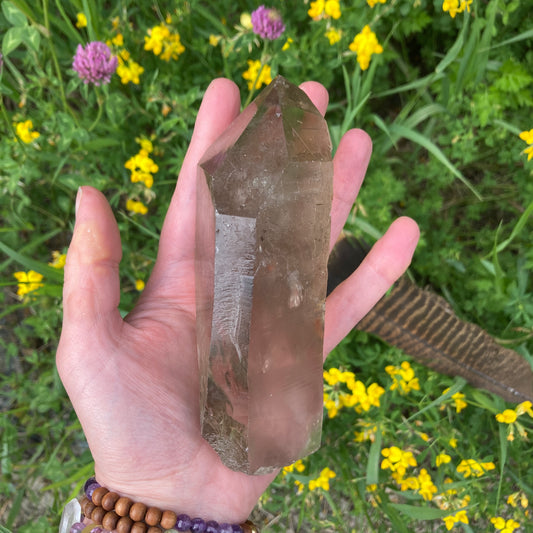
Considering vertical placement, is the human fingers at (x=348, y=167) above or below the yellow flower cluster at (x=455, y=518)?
above

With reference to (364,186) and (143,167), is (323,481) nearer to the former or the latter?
(364,186)

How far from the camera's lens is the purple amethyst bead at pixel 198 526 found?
1573mm

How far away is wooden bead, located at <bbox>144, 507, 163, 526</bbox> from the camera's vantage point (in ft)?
5.00

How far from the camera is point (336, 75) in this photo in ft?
7.98

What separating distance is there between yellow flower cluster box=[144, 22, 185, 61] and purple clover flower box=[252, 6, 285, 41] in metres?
0.47

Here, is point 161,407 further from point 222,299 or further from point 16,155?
point 16,155

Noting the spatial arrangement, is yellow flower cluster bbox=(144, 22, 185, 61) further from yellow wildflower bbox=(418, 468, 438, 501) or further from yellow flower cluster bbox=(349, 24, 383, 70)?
yellow wildflower bbox=(418, 468, 438, 501)

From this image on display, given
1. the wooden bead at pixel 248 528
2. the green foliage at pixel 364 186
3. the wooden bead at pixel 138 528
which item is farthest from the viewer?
the green foliage at pixel 364 186

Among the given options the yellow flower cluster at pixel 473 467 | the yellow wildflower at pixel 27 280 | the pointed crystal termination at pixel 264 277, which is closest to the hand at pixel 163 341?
the pointed crystal termination at pixel 264 277

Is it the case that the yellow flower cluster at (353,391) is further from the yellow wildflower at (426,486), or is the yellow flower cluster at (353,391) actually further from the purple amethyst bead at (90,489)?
the purple amethyst bead at (90,489)

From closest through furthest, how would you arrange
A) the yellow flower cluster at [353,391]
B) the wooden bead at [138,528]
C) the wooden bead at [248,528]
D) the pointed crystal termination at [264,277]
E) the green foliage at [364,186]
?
the pointed crystal termination at [264,277]
the wooden bead at [138,528]
the wooden bead at [248,528]
the yellow flower cluster at [353,391]
the green foliage at [364,186]

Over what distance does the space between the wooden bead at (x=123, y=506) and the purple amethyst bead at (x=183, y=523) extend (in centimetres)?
16

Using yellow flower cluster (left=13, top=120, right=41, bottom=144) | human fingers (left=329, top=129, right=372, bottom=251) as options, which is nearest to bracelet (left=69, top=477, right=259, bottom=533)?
human fingers (left=329, top=129, right=372, bottom=251)

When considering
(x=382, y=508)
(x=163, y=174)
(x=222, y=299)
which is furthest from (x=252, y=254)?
(x=382, y=508)
